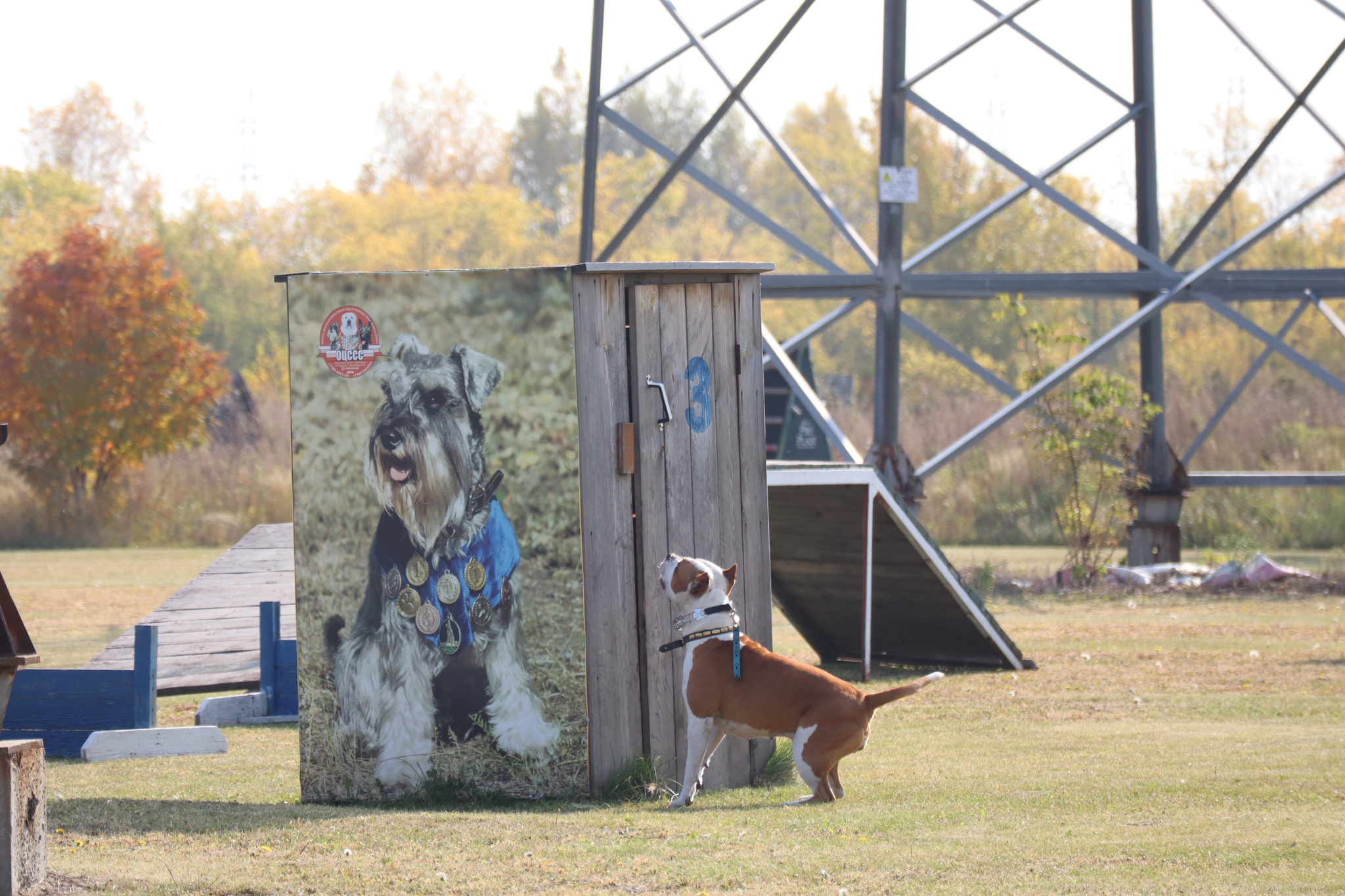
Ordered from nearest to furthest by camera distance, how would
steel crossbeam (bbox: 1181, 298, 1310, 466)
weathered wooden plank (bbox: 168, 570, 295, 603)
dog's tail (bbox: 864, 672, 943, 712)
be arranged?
dog's tail (bbox: 864, 672, 943, 712)
weathered wooden plank (bbox: 168, 570, 295, 603)
steel crossbeam (bbox: 1181, 298, 1310, 466)

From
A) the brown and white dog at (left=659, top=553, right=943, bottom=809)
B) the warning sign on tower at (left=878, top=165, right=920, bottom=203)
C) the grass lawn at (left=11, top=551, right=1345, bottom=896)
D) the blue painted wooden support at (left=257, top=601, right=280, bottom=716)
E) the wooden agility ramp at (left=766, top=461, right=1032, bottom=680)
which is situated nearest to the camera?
the grass lawn at (left=11, top=551, right=1345, bottom=896)

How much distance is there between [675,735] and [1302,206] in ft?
44.0

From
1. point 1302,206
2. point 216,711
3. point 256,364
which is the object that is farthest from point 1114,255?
point 216,711

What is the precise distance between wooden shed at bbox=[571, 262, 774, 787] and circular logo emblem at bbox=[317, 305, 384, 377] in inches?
39.8

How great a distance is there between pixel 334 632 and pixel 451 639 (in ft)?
1.99

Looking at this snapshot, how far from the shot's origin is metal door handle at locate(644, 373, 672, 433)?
778 cm

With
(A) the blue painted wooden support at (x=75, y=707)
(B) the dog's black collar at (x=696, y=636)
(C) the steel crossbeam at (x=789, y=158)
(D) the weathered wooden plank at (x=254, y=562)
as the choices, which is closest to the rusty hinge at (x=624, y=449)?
(B) the dog's black collar at (x=696, y=636)

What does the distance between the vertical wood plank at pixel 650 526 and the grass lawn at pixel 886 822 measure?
420mm

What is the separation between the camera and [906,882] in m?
5.64

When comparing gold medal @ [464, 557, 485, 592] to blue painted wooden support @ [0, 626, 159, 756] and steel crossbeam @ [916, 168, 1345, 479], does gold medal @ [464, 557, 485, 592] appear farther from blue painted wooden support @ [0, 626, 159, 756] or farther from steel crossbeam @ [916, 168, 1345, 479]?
steel crossbeam @ [916, 168, 1345, 479]

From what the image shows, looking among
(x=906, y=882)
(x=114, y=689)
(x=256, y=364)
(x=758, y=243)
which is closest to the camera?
(x=906, y=882)

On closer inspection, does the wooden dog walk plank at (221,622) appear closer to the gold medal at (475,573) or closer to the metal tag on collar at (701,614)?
the gold medal at (475,573)

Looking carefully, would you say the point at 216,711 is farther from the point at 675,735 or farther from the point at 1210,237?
the point at 1210,237

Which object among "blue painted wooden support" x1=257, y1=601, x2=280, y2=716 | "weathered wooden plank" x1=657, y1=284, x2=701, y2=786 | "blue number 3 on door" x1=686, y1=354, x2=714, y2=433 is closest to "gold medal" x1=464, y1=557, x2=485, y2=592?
"weathered wooden plank" x1=657, y1=284, x2=701, y2=786
